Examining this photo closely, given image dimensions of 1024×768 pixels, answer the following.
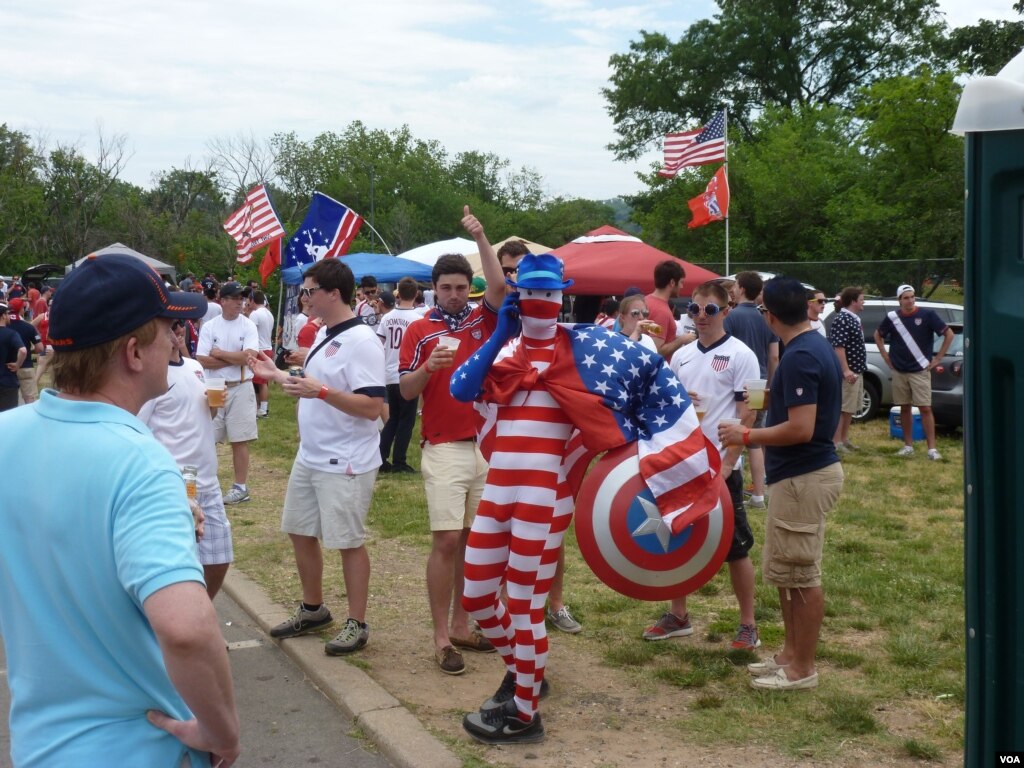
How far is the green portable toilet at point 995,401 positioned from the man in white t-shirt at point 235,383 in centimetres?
801

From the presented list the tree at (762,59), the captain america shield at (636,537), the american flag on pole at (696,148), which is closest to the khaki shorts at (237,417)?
the captain america shield at (636,537)

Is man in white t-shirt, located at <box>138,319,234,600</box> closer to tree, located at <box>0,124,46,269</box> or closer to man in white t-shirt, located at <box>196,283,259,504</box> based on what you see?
man in white t-shirt, located at <box>196,283,259,504</box>

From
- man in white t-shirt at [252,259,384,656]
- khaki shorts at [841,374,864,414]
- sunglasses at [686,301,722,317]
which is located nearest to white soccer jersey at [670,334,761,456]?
sunglasses at [686,301,722,317]

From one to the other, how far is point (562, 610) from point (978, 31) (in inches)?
1178

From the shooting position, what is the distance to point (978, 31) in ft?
98.3

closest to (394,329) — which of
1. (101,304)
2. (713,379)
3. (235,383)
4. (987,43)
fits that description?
(235,383)

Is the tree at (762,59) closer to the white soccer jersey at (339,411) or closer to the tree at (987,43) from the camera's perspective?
the tree at (987,43)

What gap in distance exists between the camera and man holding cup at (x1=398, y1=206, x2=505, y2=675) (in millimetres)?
5465

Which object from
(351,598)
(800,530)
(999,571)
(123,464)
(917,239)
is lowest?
(351,598)

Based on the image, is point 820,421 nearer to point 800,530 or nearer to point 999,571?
point 800,530

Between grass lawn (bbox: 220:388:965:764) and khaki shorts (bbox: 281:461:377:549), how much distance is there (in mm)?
1247

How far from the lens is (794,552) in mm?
4953

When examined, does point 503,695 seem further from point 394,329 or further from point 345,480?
point 394,329

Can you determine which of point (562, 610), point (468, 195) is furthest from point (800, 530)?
point (468, 195)
